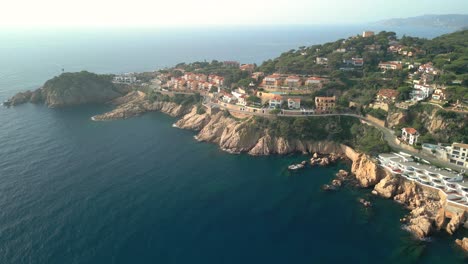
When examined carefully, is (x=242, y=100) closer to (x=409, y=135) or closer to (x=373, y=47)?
(x=409, y=135)

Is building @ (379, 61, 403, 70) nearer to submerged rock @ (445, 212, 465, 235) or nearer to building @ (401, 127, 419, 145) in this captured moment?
building @ (401, 127, 419, 145)

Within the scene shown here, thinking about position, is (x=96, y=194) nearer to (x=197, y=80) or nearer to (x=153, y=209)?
(x=153, y=209)

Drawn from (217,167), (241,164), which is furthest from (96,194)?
(241,164)

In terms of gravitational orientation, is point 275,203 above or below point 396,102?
below

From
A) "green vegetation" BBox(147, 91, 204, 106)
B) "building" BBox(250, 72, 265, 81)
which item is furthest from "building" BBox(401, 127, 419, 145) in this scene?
"green vegetation" BBox(147, 91, 204, 106)

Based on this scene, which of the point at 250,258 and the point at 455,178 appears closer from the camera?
the point at 250,258

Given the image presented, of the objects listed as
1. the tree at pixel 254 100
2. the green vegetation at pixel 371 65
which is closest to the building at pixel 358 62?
the green vegetation at pixel 371 65
